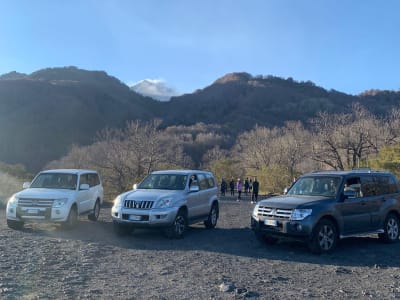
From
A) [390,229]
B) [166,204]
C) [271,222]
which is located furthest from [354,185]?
[166,204]

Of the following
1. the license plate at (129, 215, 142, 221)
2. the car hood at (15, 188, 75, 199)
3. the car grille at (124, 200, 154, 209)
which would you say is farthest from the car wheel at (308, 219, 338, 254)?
the car hood at (15, 188, 75, 199)

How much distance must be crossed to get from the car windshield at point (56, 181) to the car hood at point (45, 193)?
1.75ft

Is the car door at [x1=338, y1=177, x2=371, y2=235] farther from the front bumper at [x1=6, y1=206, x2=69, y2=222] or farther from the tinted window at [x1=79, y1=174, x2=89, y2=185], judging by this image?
the tinted window at [x1=79, y1=174, x2=89, y2=185]

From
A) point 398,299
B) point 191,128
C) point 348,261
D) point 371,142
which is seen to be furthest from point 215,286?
point 191,128

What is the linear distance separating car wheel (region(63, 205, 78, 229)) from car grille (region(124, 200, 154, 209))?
2027mm

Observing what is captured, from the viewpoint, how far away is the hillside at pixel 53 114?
88.9 meters

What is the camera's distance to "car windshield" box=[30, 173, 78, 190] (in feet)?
43.8

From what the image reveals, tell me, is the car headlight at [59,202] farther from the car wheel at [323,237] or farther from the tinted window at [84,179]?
the car wheel at [323,237]

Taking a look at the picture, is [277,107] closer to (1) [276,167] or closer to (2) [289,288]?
(1) [276,167]

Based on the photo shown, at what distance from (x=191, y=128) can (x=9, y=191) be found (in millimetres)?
92651

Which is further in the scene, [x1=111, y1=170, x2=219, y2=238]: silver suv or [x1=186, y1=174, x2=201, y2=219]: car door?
[x1=186, y1=174, x2=201, y2=219]: car door

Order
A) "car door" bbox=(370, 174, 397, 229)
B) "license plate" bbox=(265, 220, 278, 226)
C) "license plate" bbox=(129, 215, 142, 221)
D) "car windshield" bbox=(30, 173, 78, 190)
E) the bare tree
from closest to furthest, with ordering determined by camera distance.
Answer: "license plate" bbox=(265, 220, 278, 226) < "car door" bbox=(370, 174, 397, 229) < "license plate" bbox=(129, 215, 142, 221) < "car windshield" bbox=(30, 173, 78, 190) < the bare tree

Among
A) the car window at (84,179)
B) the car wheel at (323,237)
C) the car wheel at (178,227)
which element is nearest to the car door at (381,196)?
the car wheel at (323,237)

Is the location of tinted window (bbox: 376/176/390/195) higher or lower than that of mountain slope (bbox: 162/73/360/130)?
lower
